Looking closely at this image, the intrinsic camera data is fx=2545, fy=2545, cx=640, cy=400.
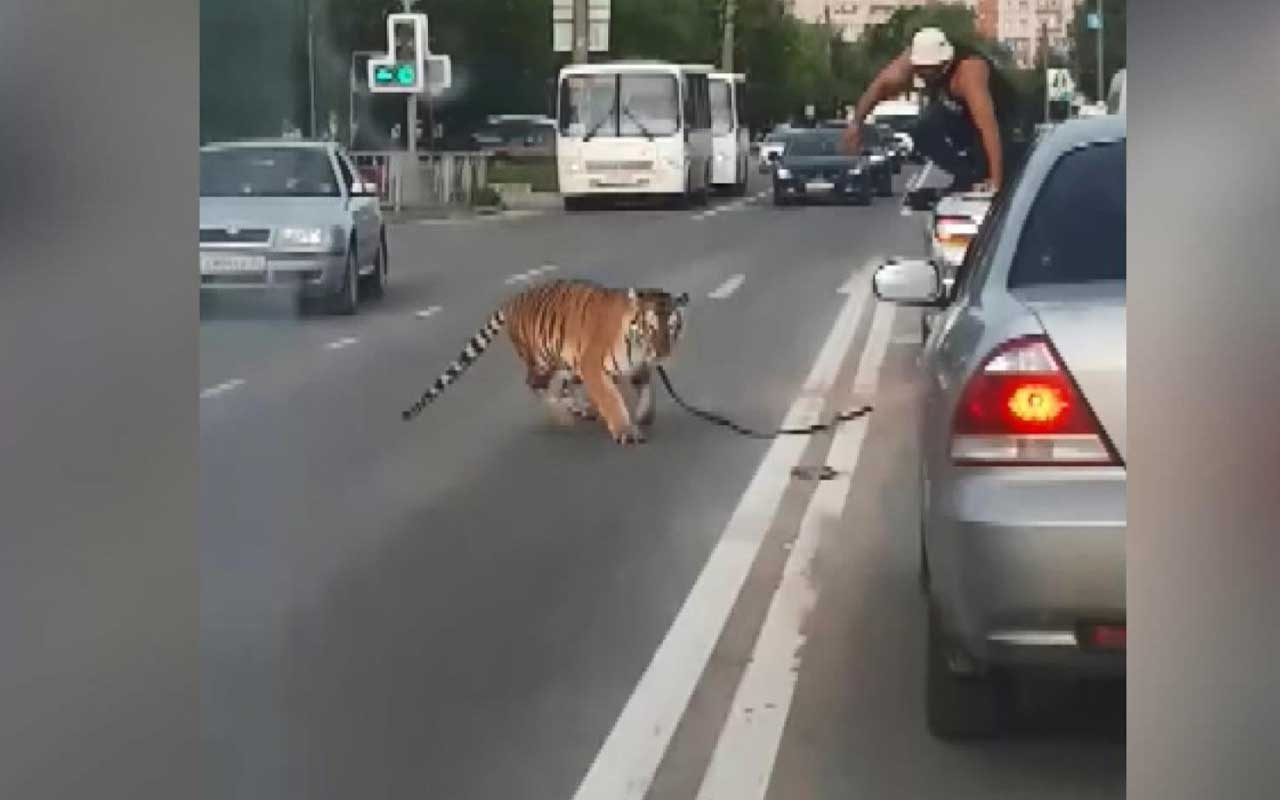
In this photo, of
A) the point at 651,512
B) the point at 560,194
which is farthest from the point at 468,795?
the point at 651,512

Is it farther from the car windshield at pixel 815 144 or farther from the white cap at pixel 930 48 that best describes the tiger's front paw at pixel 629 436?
the white cap at pixel 930 48

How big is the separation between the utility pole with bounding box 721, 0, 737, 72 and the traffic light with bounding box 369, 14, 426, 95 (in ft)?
1.98

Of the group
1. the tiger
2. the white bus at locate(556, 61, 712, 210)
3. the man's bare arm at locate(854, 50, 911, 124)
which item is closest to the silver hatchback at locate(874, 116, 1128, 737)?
the man's bare arm at locate(854, 50, 911, 124)

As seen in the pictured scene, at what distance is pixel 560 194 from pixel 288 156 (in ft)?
4.12

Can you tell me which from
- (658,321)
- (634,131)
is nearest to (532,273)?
(634,131)

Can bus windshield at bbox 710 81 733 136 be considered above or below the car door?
above

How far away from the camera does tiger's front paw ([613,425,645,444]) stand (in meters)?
→ 8.35

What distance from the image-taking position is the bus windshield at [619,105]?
4.35 m

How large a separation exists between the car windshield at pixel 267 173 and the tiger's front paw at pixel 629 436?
4.27 m

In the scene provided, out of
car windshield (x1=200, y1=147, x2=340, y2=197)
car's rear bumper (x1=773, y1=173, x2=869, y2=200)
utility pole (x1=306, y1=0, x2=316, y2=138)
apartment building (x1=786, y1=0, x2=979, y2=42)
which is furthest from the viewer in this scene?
car's rear bumper (x1=773, y1=173, x2=869, y2=200)

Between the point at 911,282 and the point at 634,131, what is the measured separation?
618 mm

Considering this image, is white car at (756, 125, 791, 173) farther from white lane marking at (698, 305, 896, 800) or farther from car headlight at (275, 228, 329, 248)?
white lane marking at (698, 305, 896, 800)

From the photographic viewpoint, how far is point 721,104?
14.3ft

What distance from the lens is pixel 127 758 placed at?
3025 mm
